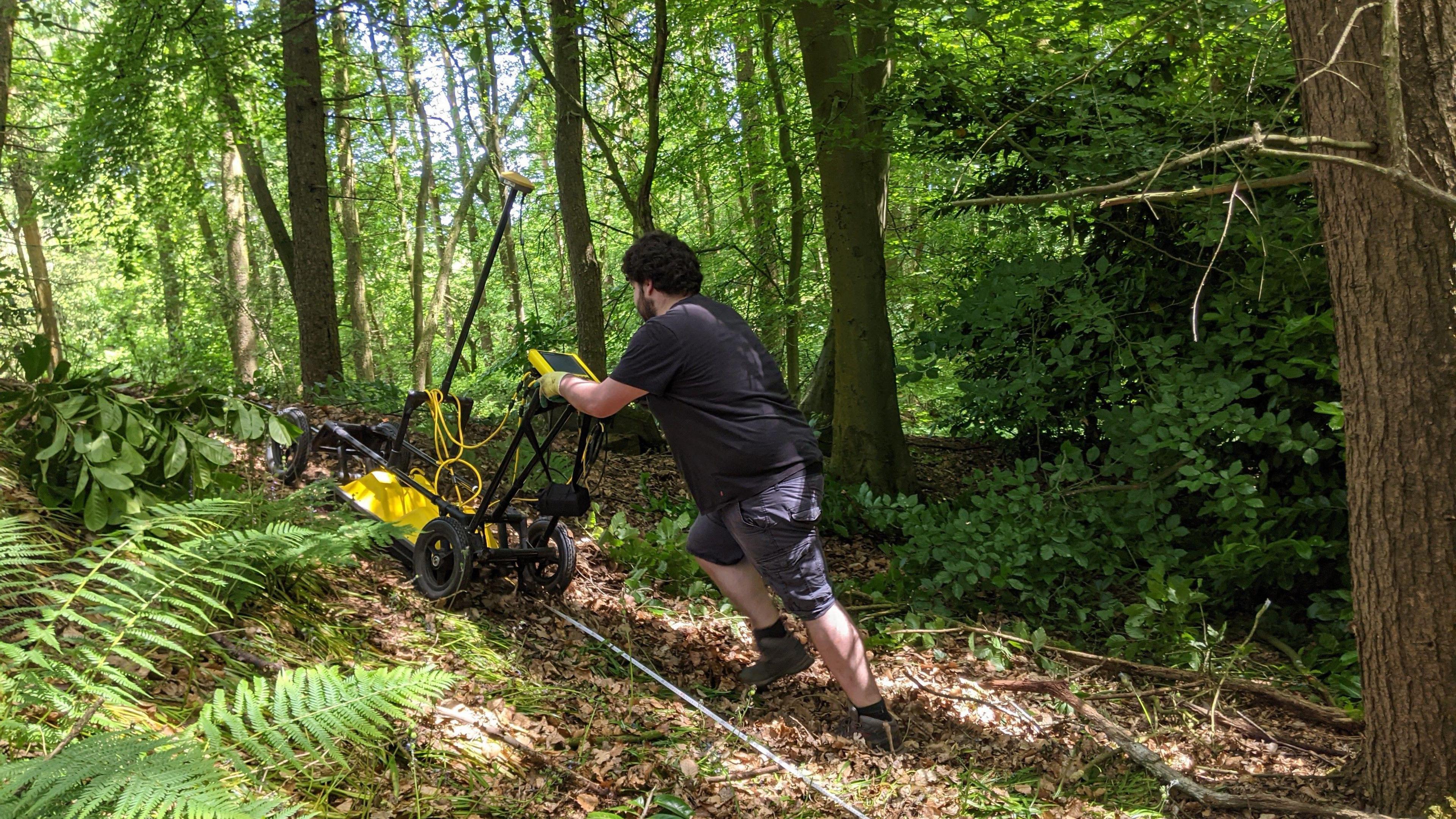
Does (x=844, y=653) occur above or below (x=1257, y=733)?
above

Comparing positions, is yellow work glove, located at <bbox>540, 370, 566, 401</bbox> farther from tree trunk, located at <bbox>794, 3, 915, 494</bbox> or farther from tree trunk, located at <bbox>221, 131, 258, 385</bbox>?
tree trunk, located at <bbox>221, 131, 258, 385</bbox>

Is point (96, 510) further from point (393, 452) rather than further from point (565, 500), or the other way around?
point (565, 500)

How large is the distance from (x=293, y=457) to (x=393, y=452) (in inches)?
34.9

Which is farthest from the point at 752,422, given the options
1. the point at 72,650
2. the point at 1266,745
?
the point at 1266,745

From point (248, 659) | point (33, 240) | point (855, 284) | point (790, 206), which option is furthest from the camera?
point (33, 240)

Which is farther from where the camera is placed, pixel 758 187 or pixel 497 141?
pixel 497 141

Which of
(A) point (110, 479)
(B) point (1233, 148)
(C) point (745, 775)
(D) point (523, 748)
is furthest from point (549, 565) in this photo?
(B) point (1233, 148)

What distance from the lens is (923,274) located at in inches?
443

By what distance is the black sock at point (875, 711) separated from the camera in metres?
3.49

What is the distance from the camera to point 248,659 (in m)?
2.83

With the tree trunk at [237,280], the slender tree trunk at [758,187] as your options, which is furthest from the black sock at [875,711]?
the tree trunk at [237,280]

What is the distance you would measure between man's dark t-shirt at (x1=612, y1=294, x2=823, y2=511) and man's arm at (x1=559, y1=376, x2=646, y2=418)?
5cm

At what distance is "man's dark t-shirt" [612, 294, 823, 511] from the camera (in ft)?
10.8

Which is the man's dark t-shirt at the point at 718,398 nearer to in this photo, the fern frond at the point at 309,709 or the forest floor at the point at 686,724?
the forest floor at the point at 686,724
